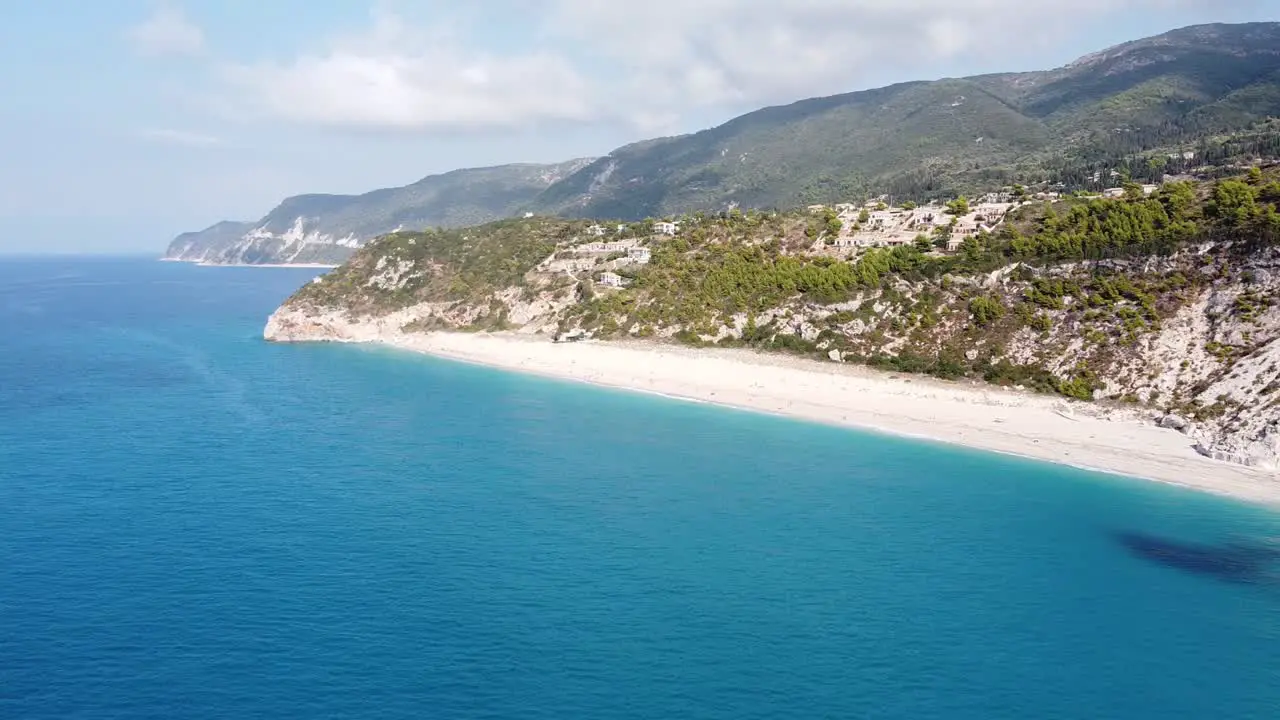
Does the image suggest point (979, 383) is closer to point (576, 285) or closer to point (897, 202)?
point (576, 285)

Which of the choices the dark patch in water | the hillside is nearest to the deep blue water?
the dark patch in water

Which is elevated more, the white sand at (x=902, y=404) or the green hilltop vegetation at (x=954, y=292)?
the green hilltop vegetation at (x=954, y=292)

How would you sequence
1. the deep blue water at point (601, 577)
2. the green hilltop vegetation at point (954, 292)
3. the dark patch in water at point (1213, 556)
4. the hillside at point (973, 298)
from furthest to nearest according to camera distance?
the green hilltop vegetation at point (954, 292) → the hillside at point (973, 298) → the dark patch in water at point (1213, 556) → the deep blue water at point (601, 577)

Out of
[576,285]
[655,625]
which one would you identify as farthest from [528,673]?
[576,285]

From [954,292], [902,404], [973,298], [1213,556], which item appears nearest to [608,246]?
[954,292]

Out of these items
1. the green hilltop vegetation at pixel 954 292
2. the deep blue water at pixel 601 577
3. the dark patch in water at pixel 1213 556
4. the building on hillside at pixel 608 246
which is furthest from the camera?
the building on hillside at pixel 608 246

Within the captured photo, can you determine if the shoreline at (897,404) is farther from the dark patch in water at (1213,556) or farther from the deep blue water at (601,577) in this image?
the dark patch in water at (1213,556)

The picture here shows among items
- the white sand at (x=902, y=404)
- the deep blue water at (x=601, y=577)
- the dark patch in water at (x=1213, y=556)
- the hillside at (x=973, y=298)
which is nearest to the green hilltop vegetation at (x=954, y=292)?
the hillside at (x=973, y=298)
